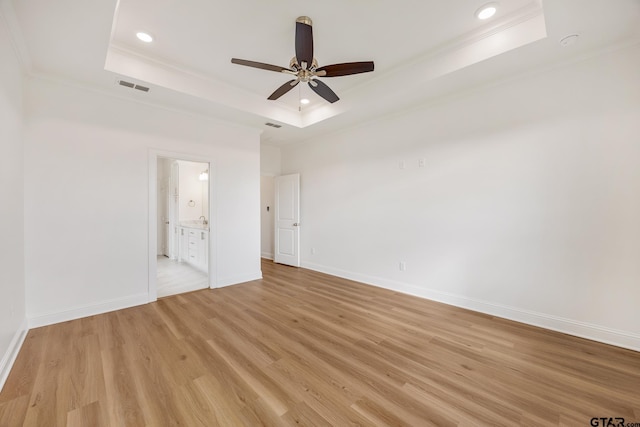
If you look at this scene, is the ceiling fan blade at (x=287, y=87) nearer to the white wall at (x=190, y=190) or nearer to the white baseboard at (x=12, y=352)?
the white baseboard at (x=12, y=352)

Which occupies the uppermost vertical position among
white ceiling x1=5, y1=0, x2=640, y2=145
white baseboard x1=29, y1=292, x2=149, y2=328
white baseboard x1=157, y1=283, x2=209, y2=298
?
white ceiling x1=5, y1=0, x2=640, y2=145

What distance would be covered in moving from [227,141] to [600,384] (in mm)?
5034

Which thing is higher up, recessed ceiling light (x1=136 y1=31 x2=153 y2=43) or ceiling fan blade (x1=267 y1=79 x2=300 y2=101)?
recessed ceiling light (x1=136 y1=31 x2=153 y2=43)

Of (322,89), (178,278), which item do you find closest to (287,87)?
(322,89)

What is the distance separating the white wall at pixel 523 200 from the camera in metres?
2.45

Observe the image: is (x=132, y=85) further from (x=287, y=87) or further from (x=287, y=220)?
(x=287, y=220)

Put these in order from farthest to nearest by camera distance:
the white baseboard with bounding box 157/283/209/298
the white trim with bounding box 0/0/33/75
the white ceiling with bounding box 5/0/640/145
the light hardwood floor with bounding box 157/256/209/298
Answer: the light hardwood floor with bounding box 157/256/209/298
the white baseboard with bounding box 157/283/209/298
the white ceiling with bounding box 5/0/640/145
the white trim with bounding box 0/0/33/75

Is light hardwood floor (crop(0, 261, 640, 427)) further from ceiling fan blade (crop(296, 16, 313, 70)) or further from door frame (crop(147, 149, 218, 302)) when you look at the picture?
ceiling fan blade (crop(296, 16, 313, 70))

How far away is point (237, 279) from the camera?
4.47 meters

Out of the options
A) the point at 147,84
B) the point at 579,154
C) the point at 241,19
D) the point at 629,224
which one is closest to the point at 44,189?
the point at 147,84

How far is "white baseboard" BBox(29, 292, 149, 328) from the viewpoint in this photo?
2.79 metres

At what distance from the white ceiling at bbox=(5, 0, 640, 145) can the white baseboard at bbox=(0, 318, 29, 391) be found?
2.62m

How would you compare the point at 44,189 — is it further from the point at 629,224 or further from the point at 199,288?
the point at 629,224

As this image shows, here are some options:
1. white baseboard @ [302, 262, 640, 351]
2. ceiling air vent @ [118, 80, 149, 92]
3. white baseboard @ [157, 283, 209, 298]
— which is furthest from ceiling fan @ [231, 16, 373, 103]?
white baseboard @ [157, 283, 209, 298]
